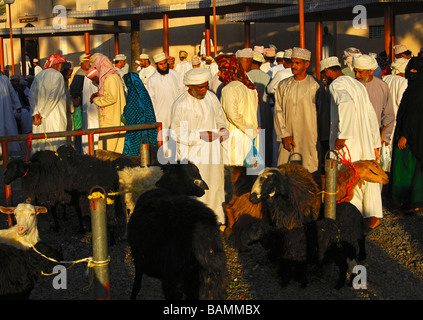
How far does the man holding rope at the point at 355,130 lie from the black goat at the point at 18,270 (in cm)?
358

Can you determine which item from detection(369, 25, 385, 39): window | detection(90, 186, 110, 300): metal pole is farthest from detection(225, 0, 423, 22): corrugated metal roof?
detection(90, 186, 110, 300): metal pole

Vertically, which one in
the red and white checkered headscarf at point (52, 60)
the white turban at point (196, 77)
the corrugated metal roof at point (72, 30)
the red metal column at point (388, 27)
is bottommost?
the white turban at point (196, 77)

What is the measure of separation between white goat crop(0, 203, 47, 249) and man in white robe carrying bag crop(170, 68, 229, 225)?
208cm

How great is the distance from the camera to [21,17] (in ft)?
100

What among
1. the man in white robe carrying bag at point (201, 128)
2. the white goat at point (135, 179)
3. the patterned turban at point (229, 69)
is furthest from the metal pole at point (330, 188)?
the patterned turban at point (229, 69)

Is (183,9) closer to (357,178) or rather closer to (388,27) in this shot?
(388,27)

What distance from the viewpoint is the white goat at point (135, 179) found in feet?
21.1

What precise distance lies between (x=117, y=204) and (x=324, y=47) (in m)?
14.9

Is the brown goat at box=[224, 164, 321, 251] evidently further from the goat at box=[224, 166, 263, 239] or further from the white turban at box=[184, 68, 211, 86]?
the white turban at box=[184, 68, 211, 86]

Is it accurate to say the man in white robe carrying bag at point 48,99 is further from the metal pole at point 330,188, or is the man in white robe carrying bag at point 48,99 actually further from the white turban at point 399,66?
the white turban at point 399,66

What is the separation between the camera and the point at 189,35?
2350 centimetres

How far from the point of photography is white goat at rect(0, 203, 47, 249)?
4.89 m
